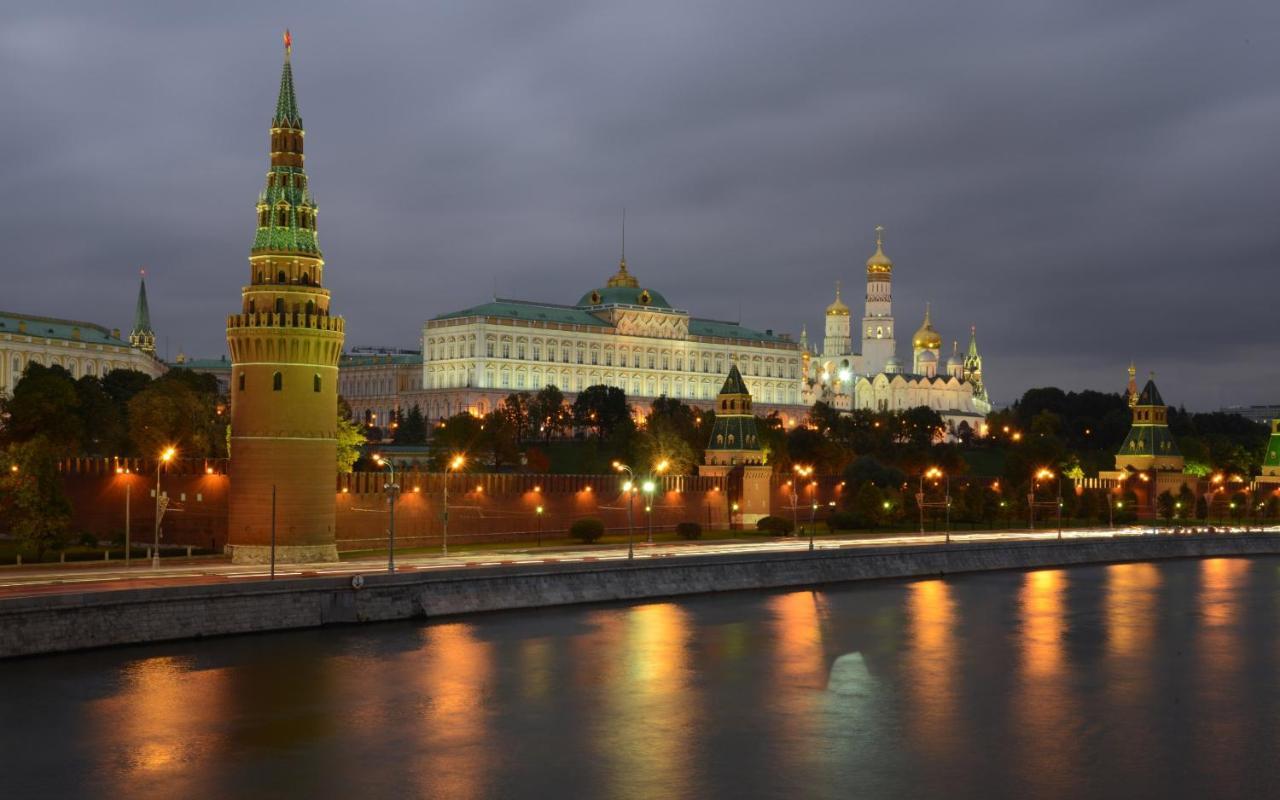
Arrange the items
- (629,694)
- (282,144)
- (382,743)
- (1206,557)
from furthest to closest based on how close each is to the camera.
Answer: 1. (1206,557)
2. (282,144)
3. (629,694)
4. (382,743)

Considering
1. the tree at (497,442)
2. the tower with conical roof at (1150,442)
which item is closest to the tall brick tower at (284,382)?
the tree at (497,442)

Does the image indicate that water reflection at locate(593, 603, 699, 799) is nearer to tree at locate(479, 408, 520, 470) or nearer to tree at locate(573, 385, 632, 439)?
tree at locate(479, 408, 520, 470)

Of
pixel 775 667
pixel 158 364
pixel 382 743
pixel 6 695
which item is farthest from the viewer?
pixel 158 364

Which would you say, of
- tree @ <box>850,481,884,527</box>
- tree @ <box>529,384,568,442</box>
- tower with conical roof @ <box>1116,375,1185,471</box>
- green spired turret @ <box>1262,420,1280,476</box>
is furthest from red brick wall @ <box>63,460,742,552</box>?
green spired turret @ <box>1262,420,1280,476</box>

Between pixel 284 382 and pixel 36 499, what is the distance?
1037cm

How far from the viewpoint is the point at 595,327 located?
19225 centimetres

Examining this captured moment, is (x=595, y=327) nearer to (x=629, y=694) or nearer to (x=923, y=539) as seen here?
(x=923, y=539)

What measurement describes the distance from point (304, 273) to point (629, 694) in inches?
1153

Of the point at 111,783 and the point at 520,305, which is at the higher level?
the point at 520,305

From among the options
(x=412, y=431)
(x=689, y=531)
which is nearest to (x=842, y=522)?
(x=689, y=531)

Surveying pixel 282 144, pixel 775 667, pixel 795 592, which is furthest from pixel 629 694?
pixel 282 144

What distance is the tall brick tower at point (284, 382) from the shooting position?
204 feet

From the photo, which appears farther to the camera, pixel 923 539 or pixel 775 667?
pixel 923 539

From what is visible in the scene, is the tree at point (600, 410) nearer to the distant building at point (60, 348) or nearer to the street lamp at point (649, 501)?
the distant building at point (60, 348)
